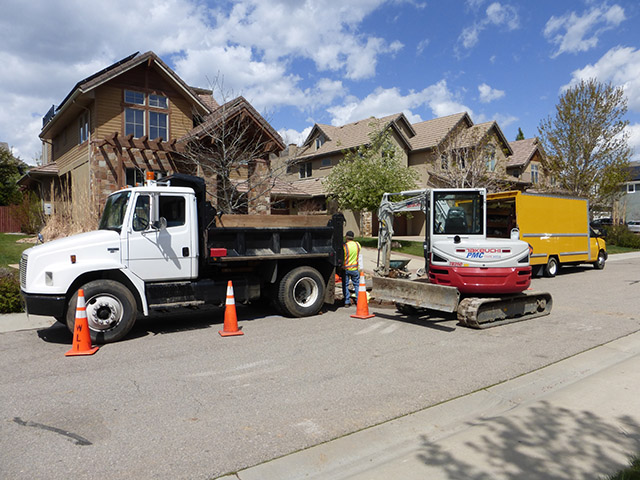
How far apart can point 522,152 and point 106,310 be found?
41.2m

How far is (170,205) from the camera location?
8.04 metres

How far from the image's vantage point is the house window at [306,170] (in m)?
37.7

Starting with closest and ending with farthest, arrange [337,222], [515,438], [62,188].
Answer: [515,438], [337,222], [62,188]

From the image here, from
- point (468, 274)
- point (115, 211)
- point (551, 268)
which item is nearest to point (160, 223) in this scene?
point (115, 211)

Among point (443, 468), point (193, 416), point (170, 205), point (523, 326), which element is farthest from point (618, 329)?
point (170, 205)

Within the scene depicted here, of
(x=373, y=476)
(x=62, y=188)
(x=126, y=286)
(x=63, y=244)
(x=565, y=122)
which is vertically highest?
(x=565, y=122)

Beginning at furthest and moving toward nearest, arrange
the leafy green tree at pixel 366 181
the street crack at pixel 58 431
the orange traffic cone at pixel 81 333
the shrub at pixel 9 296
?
the leafy green tree at pixel 366 181 → the shrub at pixel 9 296 → the orange traffic cone at pixel 81 333 → the street crack at pixel 58 431

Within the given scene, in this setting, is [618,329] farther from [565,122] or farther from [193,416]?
[565,122]

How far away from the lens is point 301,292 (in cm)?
943

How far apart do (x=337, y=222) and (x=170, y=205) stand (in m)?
3.44

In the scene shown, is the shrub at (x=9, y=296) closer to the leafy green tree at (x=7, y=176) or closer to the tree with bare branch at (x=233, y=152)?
the tree with bare branch at (x=233, y=152)

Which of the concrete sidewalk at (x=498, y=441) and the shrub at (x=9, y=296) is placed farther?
the shrub at (x=9, y=296)

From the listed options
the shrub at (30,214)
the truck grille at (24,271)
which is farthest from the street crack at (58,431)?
the shrub at (30,214)

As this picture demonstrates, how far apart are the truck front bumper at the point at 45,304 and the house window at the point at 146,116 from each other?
42.3 feet
